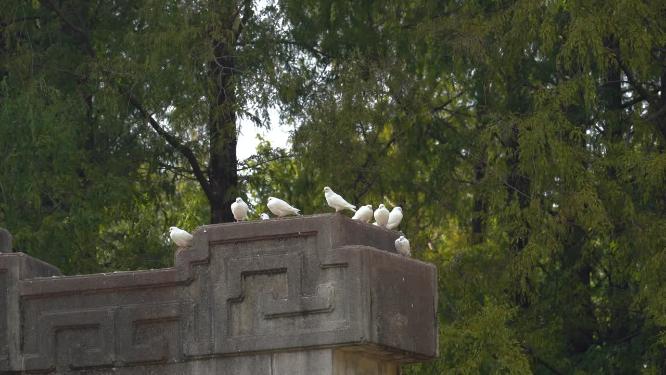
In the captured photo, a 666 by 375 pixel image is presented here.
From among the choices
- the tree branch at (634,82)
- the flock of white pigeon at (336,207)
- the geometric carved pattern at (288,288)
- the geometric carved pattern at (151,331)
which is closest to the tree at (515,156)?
the tree branch at (634,82)

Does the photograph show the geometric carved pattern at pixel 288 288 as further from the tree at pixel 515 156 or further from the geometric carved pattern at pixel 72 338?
the tree at pixel 515 156

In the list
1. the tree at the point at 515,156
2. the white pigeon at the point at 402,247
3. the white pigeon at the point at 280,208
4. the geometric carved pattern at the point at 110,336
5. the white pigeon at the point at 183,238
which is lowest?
the geometric carved pattern at the point at 110,336

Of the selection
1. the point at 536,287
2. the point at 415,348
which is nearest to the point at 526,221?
the point at 536,287

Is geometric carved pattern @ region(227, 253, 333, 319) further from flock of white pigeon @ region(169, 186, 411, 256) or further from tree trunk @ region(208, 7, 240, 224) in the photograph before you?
tree trunk @ region(208, 7, 240, 224)

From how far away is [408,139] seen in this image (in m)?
23.5

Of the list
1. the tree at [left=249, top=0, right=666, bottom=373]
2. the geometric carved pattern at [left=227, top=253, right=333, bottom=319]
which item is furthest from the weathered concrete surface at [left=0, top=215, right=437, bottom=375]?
the tree at [left=249, top=0, right=666, bottom=373]

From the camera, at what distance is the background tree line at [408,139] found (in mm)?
21547

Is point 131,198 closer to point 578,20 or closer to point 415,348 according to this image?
point 578,20

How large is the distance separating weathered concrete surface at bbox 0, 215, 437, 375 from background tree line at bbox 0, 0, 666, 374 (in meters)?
7.66

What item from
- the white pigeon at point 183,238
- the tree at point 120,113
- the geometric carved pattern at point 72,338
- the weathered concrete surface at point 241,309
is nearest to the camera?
the weathered concrete surface at point 241,309

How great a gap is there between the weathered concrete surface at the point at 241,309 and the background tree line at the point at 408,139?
25.1 ft

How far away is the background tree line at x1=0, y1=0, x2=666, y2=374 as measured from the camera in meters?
21.5

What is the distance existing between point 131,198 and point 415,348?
10.6 meters

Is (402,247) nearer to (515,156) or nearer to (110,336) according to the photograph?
(110,336)
